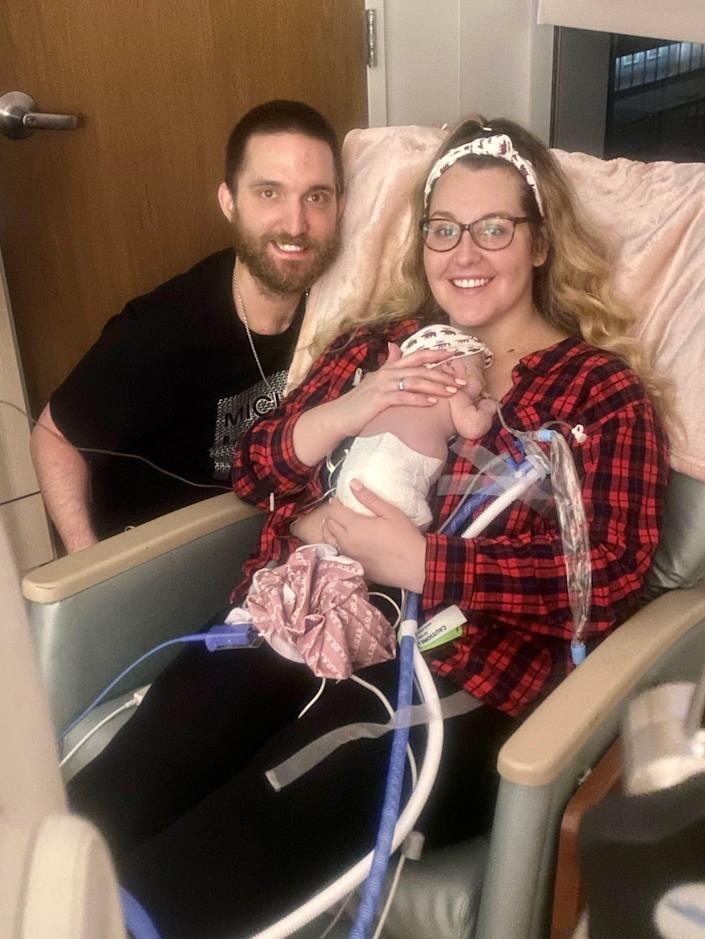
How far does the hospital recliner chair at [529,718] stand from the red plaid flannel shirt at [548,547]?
8 centimetres

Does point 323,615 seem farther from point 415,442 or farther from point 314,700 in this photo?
point 415,442

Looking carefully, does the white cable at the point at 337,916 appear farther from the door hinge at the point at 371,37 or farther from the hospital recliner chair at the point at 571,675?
the door hinge at the point at 371,37

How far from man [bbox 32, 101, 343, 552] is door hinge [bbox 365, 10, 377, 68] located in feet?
2.21

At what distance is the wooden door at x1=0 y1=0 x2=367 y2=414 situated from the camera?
5.91 feet

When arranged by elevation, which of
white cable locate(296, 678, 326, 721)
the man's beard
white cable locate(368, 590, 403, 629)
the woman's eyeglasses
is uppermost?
the woman's eyeglasses

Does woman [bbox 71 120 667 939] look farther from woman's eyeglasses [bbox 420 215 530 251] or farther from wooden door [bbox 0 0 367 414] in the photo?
wooden door [bbox 0 0 367 414]

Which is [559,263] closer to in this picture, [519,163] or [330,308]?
[519,163]

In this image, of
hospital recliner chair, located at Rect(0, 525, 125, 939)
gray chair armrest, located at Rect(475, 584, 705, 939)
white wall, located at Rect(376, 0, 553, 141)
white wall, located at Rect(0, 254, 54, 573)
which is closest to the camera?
hospital recliner chair, located at Rect(0, 525, 125, 939)

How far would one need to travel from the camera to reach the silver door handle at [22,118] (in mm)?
1765

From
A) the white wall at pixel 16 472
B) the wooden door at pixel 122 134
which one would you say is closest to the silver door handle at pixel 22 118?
the wooden door at pixel 122 134

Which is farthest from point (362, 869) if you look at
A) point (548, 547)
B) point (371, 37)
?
point (371, 37)

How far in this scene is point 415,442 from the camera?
49.7 inches

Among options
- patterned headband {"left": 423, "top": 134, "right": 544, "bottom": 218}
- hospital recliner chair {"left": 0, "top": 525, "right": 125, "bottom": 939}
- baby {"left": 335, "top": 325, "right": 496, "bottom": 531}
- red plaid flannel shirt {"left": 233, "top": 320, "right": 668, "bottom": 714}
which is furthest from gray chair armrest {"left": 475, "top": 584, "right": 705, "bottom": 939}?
patterned headband {"left": 423, "top": 134, "right": 544, "bottom": 218}

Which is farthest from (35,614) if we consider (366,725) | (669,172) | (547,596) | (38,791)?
(669,172)
